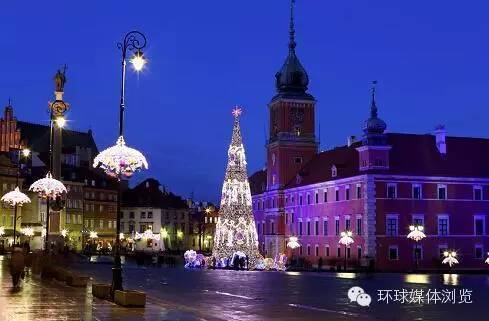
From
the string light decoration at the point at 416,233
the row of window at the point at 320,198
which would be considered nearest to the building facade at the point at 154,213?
the row of window at the point at 320,198

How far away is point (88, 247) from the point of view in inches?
4437

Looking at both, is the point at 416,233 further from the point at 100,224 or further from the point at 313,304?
the point at 100,224

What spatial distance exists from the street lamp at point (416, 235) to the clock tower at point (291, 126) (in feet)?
86.6

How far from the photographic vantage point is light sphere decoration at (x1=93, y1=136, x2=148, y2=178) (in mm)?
26500

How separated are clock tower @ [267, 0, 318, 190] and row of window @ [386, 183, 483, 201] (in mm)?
23989

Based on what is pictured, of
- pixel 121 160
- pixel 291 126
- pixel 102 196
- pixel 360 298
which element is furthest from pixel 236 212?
pixel 102 196

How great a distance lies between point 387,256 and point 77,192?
61.5 metres

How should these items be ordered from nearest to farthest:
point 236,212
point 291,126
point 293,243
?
point 236,212 → point 293,243 → point 291,126

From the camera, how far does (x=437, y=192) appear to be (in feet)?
259

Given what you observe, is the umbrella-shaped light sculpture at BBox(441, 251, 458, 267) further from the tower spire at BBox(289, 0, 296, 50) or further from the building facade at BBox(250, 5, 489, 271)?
the tower spire at BBox(289, 0, 296, 50)

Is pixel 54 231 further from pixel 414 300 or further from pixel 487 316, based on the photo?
pixel 487 316

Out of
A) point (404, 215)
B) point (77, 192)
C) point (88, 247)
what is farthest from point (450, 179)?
point (77, 192)

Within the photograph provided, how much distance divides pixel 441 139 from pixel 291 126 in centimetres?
2262

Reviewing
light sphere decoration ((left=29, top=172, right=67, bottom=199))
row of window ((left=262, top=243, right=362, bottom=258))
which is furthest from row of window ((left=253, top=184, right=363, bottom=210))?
light sphere decoration ((left=29, top=172, right=67, bottom=199))
